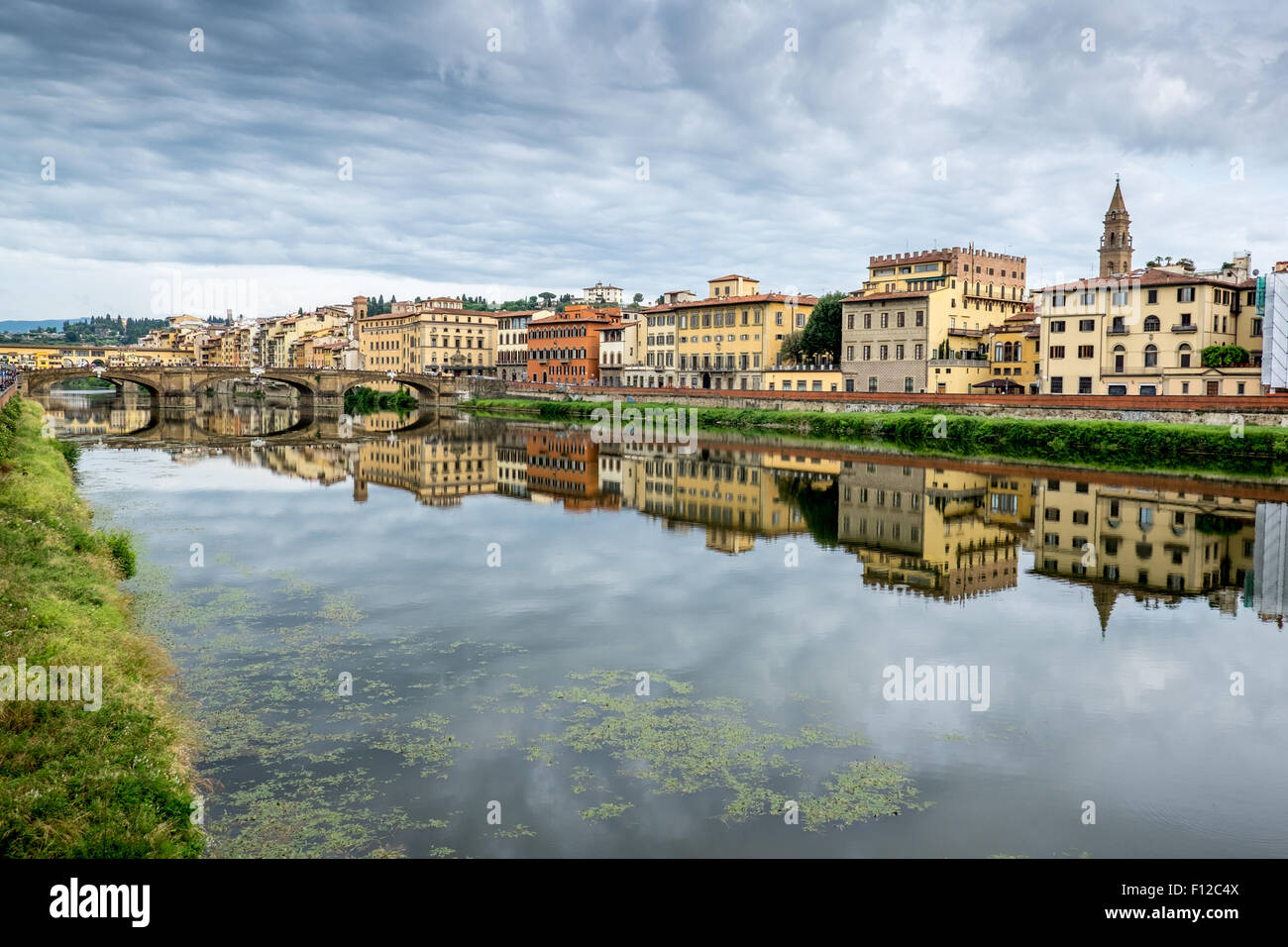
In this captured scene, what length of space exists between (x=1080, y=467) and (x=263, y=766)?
41.6 m

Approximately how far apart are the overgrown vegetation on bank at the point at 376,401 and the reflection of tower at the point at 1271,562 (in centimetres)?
7989

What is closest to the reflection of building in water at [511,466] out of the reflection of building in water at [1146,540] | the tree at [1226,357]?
the reflection of building in water at [1146,540]

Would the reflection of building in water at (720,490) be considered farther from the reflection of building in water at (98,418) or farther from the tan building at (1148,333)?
the reflection of building in water at (98,418)

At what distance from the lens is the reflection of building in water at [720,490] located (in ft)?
95.1

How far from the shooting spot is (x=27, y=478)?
920 inches

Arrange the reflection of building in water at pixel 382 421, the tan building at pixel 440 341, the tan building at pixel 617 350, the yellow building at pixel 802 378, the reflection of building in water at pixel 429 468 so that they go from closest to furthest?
1. the reflection of building in water at pixel 429 468
2. the reflection of building in water at pixel 382 421
3. the yellow building at pixel 802 378
4. the tan building at pixel 617 350
5. the tan building at pixel 440 341

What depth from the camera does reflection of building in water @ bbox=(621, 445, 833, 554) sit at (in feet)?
95.1

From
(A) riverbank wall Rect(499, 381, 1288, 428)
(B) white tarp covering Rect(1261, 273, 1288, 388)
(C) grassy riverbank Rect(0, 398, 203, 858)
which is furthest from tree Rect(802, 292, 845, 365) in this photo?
(C) grassy riverbank Rect(0, 398, 203, 858)

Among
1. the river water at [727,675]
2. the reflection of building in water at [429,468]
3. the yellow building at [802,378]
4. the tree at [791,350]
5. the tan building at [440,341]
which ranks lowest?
the river water at [727,675]

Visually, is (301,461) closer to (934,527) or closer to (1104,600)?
(934,527)

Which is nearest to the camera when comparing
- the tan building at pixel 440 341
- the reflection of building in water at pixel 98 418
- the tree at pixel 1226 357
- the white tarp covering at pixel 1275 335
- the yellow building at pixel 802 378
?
the white tarp covering at pixel 1275 335

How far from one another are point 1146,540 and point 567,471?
2660 centimetres

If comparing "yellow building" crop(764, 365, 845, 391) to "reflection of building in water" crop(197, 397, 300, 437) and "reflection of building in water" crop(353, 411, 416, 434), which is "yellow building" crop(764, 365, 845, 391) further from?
"reflection of building in water" crop(197, 397, 300, 437)

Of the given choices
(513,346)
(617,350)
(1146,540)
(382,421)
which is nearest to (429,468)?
(1146,540)
